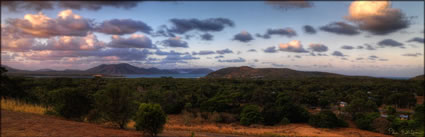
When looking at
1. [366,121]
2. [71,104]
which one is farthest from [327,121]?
[71,104]

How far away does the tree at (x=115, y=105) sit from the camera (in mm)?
10578

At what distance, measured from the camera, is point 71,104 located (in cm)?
1155

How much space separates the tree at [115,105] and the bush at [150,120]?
1.22 metres

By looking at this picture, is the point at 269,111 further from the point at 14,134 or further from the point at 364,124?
the point at 14,134

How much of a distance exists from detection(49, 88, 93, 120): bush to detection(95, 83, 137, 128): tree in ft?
4.85

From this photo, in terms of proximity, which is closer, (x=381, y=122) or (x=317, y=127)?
(x=381, y=122)

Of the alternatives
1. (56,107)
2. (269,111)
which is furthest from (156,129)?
(269,111)

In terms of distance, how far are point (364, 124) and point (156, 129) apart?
74.0ft

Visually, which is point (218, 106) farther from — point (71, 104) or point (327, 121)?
point (71, 104)

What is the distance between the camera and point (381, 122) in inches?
854

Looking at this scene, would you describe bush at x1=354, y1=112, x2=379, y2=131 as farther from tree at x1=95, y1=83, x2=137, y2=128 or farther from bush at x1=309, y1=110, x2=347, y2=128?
tree at x1=95, y1=83, x2=137, y2=128

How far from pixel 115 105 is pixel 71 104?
2804mm

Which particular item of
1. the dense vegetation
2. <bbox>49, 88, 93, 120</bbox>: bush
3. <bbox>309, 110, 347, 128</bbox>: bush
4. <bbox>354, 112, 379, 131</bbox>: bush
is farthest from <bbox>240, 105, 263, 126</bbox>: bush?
<bbox>49, 88, 93, 120</bbox>: bush

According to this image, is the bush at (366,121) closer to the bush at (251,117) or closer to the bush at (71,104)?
the bush at (251,117)
